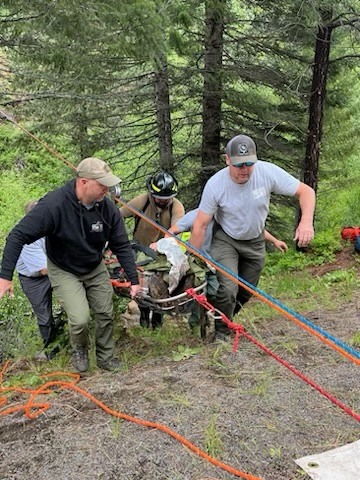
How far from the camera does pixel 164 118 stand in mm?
11039

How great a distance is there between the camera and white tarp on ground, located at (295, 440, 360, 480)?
2789 millimetres

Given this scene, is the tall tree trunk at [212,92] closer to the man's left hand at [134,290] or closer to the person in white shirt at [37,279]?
the person in white shirt at [37,279]

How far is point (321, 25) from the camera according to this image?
995 centimetres

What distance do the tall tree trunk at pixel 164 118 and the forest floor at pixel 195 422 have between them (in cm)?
693

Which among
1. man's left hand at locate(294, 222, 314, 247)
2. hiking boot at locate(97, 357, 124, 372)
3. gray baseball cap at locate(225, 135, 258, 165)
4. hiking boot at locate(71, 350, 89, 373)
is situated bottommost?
hiking boot at locate(97, 357, 124, 372)

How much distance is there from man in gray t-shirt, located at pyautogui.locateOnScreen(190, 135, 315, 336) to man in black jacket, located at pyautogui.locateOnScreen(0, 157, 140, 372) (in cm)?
88

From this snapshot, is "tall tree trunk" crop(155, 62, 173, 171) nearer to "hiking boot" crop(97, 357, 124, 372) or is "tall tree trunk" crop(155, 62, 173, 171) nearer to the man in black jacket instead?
the man in black jacket

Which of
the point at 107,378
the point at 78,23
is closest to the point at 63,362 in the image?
the point at 107,378

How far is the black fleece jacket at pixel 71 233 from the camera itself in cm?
416

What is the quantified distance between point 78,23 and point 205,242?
10.9ft

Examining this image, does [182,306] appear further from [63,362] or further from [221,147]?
[221,147]

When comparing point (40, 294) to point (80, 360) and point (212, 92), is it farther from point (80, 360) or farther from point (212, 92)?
point (212, 92)

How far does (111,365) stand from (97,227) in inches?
55.5

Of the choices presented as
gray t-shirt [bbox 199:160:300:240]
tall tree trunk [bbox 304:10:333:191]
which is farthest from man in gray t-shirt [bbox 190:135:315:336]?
tall tree trunk [bbox 304:10:333:191]
